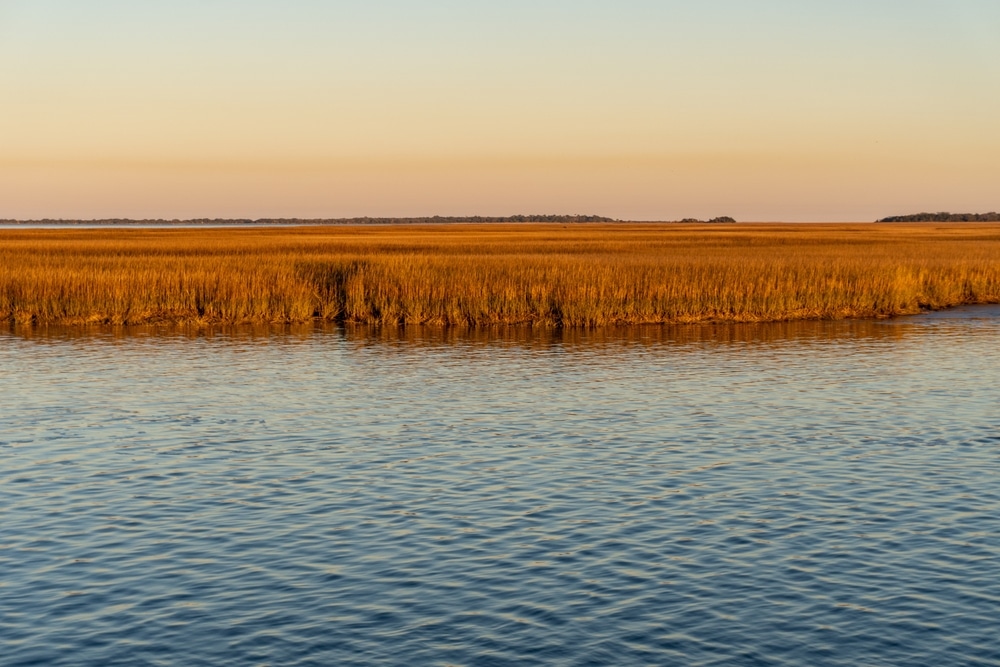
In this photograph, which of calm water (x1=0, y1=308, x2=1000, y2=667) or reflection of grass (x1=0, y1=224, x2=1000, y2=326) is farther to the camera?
reflection of grass (x1=0, y1=224, x2=1000, y2=326)

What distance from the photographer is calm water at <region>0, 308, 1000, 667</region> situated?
9.22m

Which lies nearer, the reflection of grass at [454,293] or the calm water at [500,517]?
the calm water at [500,517]

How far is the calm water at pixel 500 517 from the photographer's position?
922 cm

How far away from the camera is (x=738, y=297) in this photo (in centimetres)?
3659

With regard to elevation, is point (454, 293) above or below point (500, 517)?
above

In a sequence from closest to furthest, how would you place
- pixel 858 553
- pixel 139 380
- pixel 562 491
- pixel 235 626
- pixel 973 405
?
pixel 235 626
pixel 858 553
pixel 562 491
pixel 973 405
pixel 139 380

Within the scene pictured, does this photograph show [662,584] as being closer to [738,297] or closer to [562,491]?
[562,491]

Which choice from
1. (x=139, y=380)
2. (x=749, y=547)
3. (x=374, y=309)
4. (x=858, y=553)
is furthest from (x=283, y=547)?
(x=374, y=309)

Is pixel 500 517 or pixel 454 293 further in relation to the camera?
pixel 454 293

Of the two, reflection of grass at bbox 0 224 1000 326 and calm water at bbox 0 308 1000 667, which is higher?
reflection of grass at bbox 0 224 1000 326

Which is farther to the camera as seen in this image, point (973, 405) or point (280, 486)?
point (973, 405)

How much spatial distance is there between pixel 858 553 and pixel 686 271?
28.7 meters

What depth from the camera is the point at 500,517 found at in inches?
504

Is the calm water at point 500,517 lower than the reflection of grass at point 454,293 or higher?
lower
